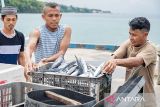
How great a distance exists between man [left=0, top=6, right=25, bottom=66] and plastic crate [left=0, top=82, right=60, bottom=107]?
188 cm

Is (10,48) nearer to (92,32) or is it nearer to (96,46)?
(96,46)

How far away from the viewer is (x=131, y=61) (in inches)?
117

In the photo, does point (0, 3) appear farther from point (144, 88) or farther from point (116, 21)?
point (116, 21)

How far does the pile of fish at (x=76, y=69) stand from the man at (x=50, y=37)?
61 cm

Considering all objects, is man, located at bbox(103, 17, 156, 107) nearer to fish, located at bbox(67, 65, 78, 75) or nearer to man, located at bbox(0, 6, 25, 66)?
fish, located at bbox(67, 65, 78, 75)

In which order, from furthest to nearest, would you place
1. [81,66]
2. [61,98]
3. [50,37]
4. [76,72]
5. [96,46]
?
1. [96,46]
2. [50,37]
3. [81,66]
4. [76,72]
5. [61,98]

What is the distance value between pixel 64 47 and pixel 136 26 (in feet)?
3.56

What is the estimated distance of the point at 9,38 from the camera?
171 inches

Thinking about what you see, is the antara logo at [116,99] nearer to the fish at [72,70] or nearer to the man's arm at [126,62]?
the man's arm at [126,62]

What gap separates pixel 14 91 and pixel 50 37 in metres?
1.35

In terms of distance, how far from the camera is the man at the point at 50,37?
12.0ft

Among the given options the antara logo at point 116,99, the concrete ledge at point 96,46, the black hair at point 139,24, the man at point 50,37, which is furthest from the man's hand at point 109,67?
the concrete ledge at point 96,46

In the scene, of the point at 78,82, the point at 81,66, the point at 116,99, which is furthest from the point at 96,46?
the point at 116,99

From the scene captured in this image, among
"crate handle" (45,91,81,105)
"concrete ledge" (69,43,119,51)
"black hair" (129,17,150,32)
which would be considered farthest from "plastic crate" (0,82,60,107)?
"concrete ledge" (69,43,119,51)
